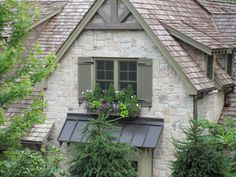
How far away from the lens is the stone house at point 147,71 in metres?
15.2

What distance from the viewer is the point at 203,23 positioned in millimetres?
18016

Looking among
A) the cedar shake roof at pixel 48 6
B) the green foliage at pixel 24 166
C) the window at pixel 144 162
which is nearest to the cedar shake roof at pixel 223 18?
the cedar shake roof at pixel 48 6

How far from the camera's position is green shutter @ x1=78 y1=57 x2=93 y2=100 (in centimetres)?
1603

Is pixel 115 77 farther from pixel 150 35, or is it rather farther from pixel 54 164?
pixel 54 164

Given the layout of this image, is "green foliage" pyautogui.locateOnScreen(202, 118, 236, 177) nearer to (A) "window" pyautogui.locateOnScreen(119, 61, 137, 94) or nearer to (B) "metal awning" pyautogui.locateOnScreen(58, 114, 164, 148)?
(B) "metal awning" pyautogui.locateOnScreen(58, 114, 164, 148)

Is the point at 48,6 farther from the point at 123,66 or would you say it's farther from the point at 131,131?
the point at 131,131

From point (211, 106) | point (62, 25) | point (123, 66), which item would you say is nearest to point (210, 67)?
point (211, 106)

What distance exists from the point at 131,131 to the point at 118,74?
63.7 inches

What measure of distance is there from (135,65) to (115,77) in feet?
2.10

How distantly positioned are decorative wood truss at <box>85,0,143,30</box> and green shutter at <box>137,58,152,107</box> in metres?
0.95

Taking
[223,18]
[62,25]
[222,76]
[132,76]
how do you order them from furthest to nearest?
[223,18], [62,25], [222,76], [132,76]

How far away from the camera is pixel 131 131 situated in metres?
15.4

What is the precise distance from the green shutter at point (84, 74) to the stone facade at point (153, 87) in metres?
0.16

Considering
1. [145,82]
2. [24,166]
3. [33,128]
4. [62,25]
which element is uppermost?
[62,25]
